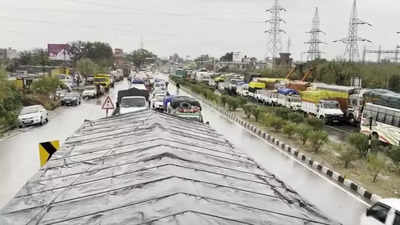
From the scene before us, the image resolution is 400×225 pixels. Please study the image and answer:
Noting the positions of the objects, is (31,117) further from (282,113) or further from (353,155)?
(353,155)

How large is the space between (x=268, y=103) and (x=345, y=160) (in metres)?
24.4

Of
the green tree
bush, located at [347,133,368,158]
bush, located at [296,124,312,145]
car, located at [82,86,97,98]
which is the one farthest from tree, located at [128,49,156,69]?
bush, located at [347,133,368,158]

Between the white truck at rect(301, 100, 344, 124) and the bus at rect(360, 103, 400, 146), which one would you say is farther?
the white truck at rect(301, 100, 344, 124)

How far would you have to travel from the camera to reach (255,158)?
1471cm

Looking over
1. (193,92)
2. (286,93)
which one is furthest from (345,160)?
(193,92)

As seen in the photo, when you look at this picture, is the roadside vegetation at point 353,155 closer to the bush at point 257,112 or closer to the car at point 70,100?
the bush at point 257,112

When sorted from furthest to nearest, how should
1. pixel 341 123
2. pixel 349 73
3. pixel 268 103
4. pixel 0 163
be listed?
pixel 349 73 → pixel 268 103 → pixel 341 123 → pixel 0 163

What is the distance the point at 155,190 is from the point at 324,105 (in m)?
24.2

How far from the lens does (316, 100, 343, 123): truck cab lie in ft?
83.0

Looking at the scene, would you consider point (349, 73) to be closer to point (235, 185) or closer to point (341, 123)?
point (341, 123)

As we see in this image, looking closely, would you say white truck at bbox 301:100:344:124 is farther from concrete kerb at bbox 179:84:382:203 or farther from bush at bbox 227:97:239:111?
concrete kerb at bbox 179:84:382:203

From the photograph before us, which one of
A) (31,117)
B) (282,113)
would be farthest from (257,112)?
(31,117)

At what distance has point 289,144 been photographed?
17344 millimetres

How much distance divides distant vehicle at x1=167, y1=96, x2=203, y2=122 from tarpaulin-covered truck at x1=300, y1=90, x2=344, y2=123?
975 cm
